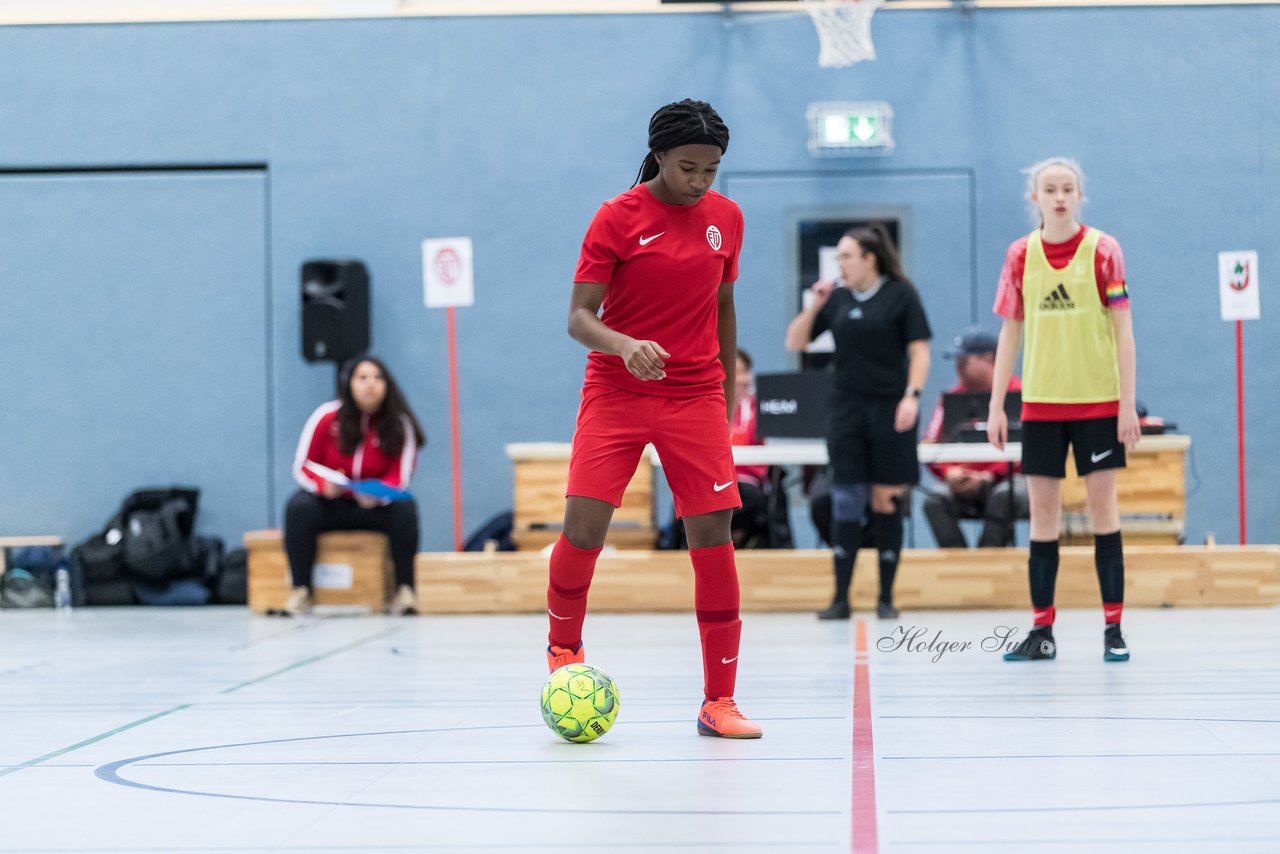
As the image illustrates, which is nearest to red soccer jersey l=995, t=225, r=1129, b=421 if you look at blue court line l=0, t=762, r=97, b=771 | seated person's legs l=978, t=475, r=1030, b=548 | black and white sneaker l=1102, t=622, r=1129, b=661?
black and white sneaker l=1102, t=622, r=1129, b=661

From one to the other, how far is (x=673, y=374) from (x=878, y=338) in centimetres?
274

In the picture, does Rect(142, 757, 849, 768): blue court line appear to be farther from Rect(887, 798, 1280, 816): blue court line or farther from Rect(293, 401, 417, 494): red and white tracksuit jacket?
Rect(293, 401, 417, 494): red and white tracksuit jacket

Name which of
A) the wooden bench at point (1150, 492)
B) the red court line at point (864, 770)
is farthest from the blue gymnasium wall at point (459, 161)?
the red court line at point (864, 770)

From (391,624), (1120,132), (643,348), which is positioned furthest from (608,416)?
(1120,132)

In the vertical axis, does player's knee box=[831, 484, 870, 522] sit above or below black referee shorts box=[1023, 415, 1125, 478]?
below

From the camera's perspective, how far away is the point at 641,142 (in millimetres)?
9344

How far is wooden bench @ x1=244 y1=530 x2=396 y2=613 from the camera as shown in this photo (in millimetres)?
7496

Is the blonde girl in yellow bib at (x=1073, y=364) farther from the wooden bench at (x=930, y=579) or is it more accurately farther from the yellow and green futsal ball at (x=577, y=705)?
the wooden bench at (x=930, y=579)

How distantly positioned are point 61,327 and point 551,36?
141 inches

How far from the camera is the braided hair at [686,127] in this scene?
3293mm

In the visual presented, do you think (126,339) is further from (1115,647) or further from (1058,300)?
(1115,647)

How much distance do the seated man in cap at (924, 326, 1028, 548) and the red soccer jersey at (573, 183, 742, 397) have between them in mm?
4018

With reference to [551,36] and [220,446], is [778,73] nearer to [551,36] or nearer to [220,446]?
[551,36]

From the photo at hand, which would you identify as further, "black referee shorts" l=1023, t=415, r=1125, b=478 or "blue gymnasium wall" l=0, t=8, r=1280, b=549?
"blue gymnasium wall" l=0, t=8, r=1280, b=549
